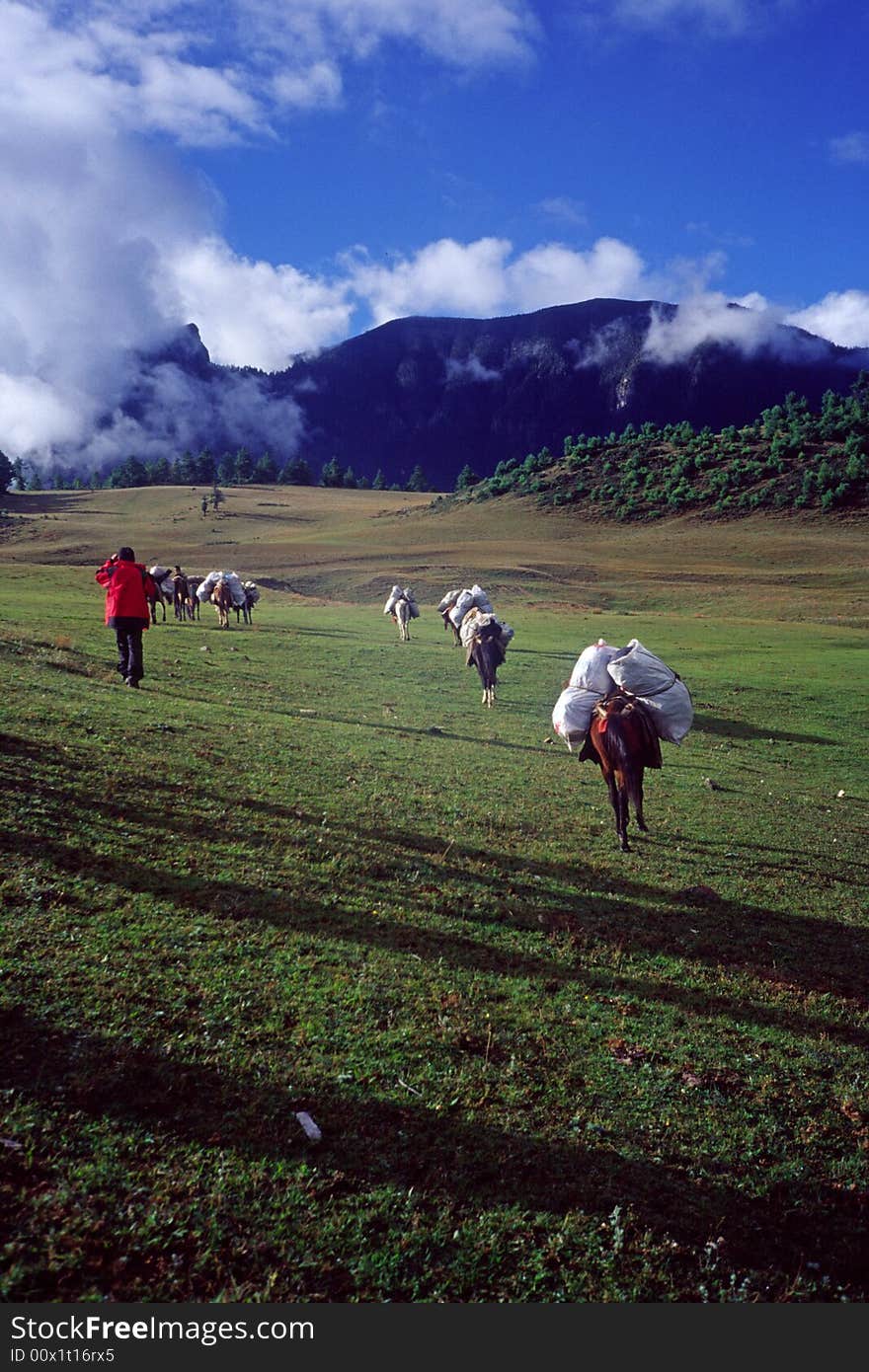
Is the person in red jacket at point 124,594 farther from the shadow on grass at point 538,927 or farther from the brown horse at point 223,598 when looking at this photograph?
the brown horse at point 223,598

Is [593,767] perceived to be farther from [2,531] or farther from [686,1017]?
[2,531]

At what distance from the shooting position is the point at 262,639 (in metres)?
30.1

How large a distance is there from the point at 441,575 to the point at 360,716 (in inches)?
1720

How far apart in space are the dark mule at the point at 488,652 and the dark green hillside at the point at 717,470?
81302mm

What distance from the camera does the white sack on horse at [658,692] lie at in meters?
11.2

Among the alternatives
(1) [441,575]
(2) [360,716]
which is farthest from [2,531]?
(2) [360,716]

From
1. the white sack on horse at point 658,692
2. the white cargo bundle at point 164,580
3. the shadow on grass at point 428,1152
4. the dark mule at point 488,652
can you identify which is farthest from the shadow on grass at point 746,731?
the white cargo bundle at point 164,580

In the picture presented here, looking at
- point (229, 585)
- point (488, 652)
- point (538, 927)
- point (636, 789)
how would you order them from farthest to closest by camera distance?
point (229, 585) < point (488, 652) < point (636, 789) < point (538, 927)

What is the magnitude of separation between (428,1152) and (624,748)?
7176 millimetres

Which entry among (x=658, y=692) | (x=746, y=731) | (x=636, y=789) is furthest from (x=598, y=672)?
(x=746, y=731)

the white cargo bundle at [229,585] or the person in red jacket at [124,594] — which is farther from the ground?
the white cargo bundle at [229,585]

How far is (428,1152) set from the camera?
4.48 m

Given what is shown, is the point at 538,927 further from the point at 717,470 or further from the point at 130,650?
the point at 717,470

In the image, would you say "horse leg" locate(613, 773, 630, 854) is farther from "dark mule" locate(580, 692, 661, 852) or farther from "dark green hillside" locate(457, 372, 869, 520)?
"dark green hillside" locate(457, 372, 869, 520)
